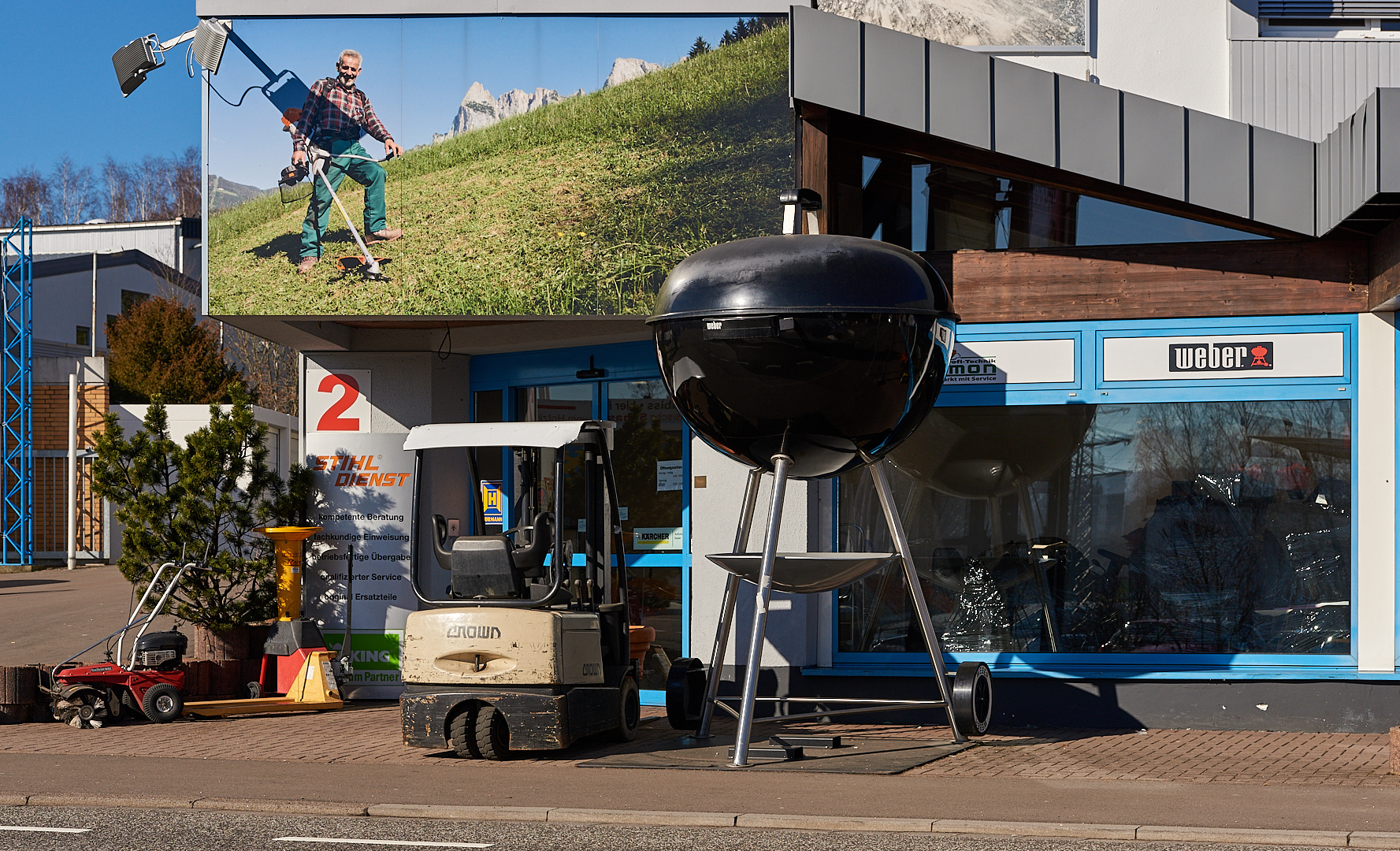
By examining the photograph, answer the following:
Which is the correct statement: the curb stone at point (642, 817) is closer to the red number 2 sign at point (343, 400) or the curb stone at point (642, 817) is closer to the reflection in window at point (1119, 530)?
the reflection in window at point (1119, 530)

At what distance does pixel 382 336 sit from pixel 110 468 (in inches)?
107

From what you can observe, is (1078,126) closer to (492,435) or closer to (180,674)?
(492,435)

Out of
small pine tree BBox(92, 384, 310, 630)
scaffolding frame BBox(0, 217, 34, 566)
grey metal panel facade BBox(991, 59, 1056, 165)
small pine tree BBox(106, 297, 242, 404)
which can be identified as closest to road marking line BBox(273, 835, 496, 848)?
small pine tree BBox(92, 384, 310, 630)

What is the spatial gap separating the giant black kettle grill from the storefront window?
3.12m

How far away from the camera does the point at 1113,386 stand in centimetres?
1102

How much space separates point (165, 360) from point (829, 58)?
2458 centimetres

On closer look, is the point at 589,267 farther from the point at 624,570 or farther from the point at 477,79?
the point at 624,570

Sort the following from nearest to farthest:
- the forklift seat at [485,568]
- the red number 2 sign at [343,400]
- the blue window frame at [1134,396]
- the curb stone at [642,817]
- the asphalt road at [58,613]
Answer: the curb stone at [642,817], the forklift seat at [485,568], the blue window frame at [1134,396], the red number 2 sign at [343,400], the asphalt road at [58,613]

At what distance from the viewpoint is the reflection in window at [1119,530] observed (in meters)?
10.7

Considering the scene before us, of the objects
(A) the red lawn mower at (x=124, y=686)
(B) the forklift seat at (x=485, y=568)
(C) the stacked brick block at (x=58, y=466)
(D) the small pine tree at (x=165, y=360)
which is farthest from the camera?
(D) the small pine tree at (x=165, y=360)

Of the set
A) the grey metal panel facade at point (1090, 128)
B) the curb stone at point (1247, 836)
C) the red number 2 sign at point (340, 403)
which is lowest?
the curb stone at point (1247, 836)

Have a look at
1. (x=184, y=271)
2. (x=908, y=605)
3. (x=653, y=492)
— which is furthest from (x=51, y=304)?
(x=908, y=605)

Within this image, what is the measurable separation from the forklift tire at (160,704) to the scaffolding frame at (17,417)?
17.6 m

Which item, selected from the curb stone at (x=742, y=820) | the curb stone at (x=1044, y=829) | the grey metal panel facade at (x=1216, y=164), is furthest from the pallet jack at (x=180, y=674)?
the grey metal panel facade at (x=1216, y=164)
